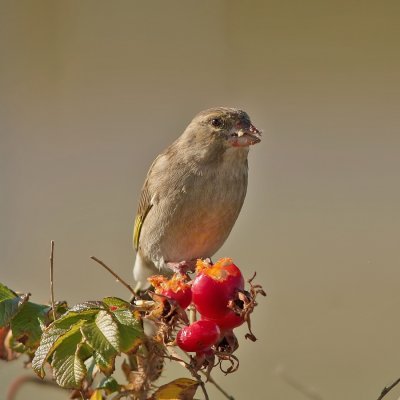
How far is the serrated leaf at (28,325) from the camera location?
179 cm

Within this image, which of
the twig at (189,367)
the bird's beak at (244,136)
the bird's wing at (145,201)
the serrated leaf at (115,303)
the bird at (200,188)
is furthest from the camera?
the bird's wing at (145,201)

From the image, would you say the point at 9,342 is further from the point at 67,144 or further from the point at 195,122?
the point at 67,144

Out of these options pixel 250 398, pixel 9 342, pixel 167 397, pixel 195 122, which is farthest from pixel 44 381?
pixel 250 398

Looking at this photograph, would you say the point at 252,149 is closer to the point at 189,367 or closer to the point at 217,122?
the point at 217,122

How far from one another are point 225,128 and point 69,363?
1859 millimetres

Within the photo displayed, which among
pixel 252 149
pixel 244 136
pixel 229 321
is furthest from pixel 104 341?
pixel 252 149

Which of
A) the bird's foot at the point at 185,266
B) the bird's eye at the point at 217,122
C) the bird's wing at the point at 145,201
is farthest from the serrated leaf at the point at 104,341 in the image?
the bird's wing at the point at 145,201

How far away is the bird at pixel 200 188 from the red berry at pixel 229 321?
1582 millimetres

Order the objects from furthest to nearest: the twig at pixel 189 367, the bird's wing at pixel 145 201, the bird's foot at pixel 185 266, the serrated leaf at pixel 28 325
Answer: the bird's wing at pixel 145 201 < the bird's foot at pixel 185 266 < the serrated leaf at pixel 28 325 < the twig at pixel 189 367

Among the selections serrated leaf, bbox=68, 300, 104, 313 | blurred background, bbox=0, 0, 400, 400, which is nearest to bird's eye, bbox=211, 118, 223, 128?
serrated leaf, bbox=68, 300, 104, 313

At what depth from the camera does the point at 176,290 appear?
1.75m

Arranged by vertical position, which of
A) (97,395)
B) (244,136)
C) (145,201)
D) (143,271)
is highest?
(244,136)

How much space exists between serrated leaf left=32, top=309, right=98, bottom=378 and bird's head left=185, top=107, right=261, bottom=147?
64.8 inches

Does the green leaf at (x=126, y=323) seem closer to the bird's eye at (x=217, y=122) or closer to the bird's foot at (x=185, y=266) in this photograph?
the bird's foot at (x=185, y=266)
